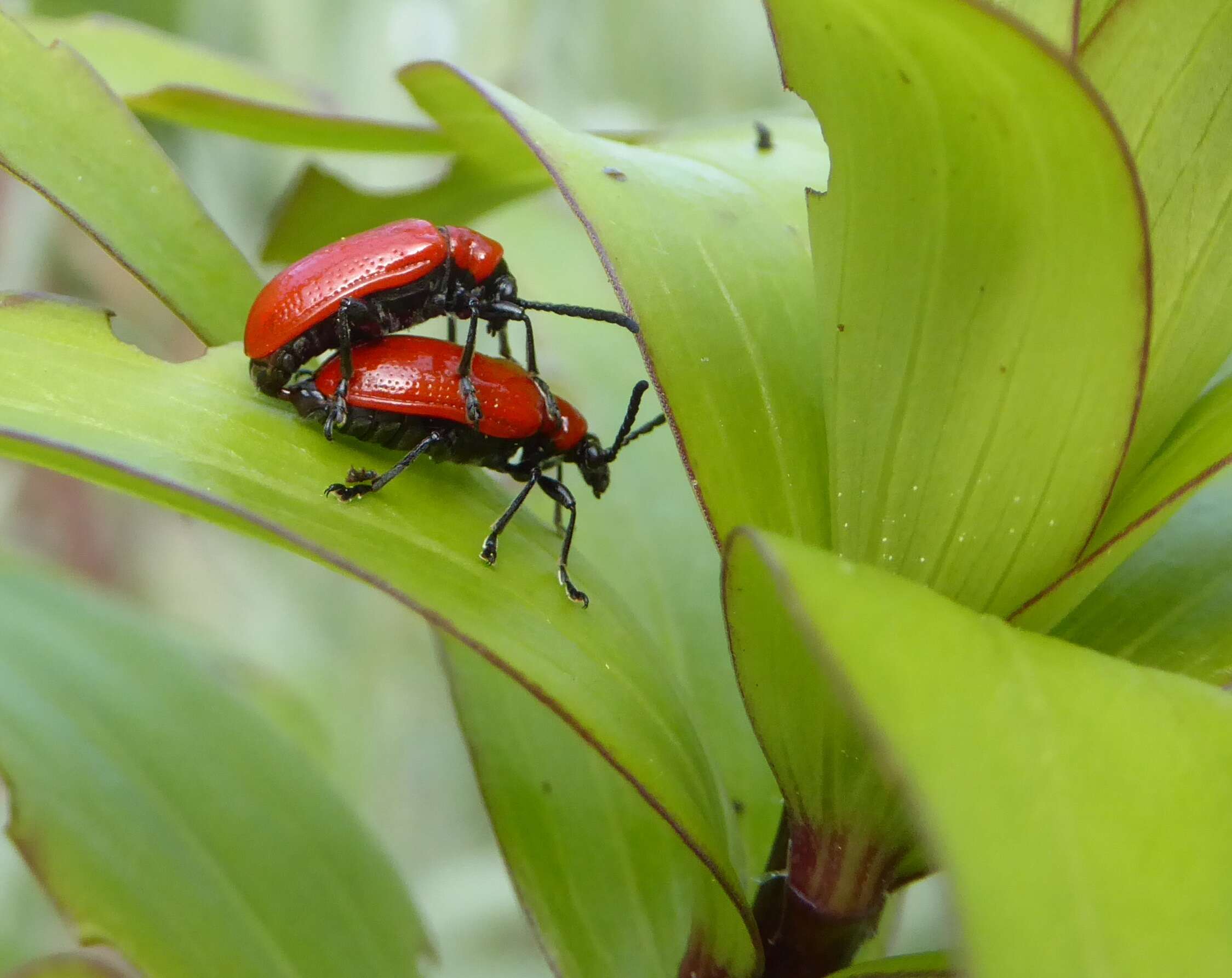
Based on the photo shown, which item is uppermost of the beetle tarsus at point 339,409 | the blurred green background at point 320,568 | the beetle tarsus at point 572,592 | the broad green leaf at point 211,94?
the broad green leaf at point 211,94

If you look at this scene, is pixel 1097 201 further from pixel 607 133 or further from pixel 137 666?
pixel 137 666

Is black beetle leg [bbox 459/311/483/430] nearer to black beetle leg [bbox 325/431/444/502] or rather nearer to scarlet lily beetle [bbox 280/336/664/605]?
scarlet lily beetle [bbox 280/336/664/605]

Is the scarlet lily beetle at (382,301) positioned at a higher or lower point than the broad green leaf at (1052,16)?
lower

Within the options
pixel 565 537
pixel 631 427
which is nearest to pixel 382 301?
pixel 631 427

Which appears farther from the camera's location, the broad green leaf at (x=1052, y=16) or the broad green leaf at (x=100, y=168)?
the broad green leaf at (x=100, y=168)

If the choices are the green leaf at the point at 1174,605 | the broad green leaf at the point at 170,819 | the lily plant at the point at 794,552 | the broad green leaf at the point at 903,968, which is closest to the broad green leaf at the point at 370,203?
the lily plant at the point at 794,552

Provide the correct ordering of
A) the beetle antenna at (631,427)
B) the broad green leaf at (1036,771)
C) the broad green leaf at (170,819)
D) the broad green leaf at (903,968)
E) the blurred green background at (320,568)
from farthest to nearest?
1. the blurred green background at (320,568)
2. the beetle antenna at (631,427)
3. the broad green leaf at (170,819)
4. the broad green leaf at (903,968)
5. the broad green leaf at (1036,771)

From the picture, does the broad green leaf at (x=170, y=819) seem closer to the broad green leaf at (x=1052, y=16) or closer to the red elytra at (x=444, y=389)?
the red elytra at (x=444, y=389)
